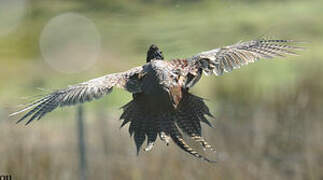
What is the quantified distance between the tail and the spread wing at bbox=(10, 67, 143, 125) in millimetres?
100

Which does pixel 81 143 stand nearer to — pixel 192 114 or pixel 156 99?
pixel 192 114

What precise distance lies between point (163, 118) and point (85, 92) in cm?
41

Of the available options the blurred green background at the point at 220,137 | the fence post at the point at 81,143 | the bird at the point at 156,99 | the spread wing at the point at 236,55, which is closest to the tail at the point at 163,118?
the bird at the point at 156,99

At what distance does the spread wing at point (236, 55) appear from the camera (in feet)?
16.6

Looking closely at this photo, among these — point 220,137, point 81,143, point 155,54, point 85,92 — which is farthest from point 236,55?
point 220,137

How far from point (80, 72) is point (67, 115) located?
14.8 feet

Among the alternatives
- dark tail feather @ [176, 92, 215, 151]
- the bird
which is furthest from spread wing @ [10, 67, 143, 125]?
dark tail feather @ [176, 92, 215, 151]

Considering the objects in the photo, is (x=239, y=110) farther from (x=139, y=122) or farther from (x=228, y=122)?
(x=139, y=122)

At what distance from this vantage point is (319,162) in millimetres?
8000

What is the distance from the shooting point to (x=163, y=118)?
4836 mm

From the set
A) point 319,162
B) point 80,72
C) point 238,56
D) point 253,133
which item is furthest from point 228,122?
point 80,72

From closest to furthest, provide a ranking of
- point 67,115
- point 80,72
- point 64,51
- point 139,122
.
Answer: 1. point 139,122
2. point 67,115
3. point 80,72
4. point 64,51

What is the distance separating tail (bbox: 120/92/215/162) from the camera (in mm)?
4812

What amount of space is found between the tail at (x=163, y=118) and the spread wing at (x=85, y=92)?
100 mm
